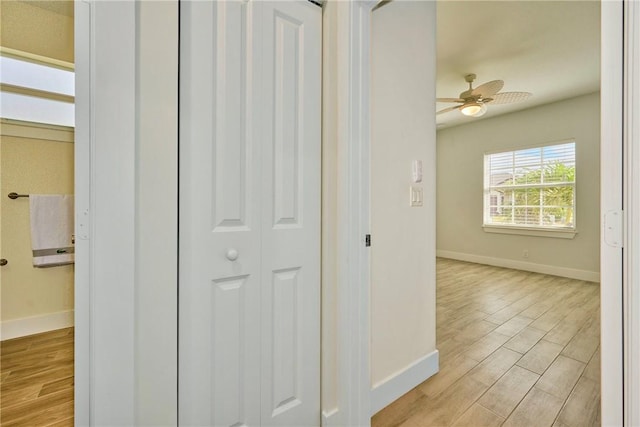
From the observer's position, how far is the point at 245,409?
44.0 inches

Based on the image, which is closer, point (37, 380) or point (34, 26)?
point (37, 380)

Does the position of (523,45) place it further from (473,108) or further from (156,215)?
(156,215)

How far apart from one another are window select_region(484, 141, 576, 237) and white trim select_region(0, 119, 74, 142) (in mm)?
5963

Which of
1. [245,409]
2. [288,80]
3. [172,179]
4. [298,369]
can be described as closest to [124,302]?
[172,179]

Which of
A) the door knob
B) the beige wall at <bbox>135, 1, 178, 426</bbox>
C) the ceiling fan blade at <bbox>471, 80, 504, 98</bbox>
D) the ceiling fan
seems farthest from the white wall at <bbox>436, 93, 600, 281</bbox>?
the beige wall at <bbox>135, 1, 178, 426</bbox>

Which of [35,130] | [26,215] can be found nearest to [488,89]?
[35,130]

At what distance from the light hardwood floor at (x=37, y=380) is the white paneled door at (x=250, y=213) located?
1.08m

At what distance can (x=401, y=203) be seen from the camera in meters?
1.59

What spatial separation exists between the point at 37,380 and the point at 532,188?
6.27 metres

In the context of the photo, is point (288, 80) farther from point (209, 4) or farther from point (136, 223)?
point (136, 223)

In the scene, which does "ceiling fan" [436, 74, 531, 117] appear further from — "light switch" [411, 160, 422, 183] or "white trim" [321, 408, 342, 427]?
"white trim" [321, 408, 342, 427]

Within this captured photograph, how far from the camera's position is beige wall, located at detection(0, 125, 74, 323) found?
218cm

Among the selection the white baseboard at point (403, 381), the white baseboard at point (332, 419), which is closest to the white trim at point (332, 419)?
the white baseboard at point (332, 419)
